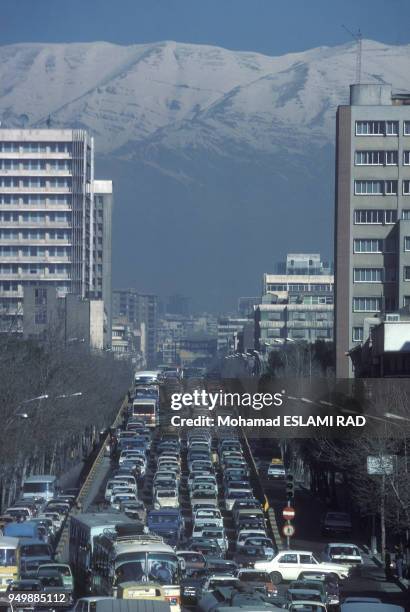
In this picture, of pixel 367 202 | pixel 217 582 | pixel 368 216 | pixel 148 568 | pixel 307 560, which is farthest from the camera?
pixel 367 202

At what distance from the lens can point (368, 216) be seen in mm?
132125

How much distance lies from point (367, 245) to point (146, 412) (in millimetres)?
A: 22400

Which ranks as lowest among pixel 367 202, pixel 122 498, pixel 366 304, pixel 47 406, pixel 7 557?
pixel 122 498

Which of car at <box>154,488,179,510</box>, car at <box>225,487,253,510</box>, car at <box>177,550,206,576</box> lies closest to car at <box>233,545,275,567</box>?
car at <box>177,550,206,576</box>

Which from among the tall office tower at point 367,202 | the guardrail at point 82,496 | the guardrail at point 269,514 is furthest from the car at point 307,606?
the tall office tower at point 367,202

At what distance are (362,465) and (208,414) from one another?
17.5 m

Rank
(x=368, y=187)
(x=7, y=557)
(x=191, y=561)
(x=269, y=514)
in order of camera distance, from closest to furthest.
A: (x=7, y=557) < (x=191, y=561) < (x=269, y=514) < (x=368, y=187)

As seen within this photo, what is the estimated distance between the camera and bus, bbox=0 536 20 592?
47.3m

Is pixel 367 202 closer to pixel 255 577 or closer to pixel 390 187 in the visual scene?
pixel 390 187

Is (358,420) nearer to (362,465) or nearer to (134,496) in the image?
(362,465)

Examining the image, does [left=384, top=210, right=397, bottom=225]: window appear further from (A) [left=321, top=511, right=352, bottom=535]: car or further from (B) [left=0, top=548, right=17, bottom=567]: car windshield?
(B) [left=0, top=548, right=17, bottom=567]: car windshield

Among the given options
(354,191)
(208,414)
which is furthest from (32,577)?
(354,191)

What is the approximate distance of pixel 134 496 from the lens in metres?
78.8

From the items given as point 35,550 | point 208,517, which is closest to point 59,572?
point 35,550
